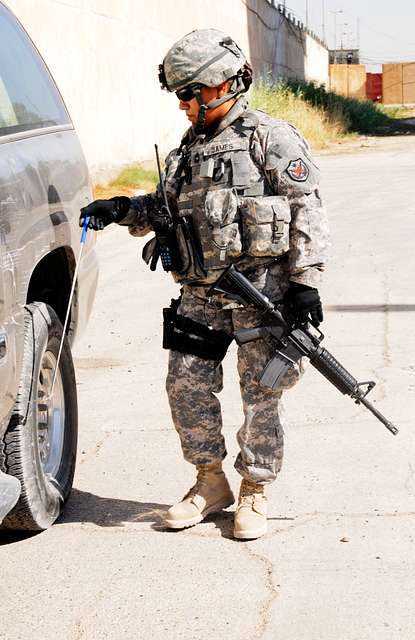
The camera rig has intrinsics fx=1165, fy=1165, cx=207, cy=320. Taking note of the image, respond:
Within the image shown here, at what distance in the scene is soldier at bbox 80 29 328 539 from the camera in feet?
13.3

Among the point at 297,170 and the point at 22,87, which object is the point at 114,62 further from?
the point at 297,170

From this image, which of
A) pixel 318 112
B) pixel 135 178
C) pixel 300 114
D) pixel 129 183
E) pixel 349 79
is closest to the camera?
pixel 129 183

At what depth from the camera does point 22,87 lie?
468 centimetres

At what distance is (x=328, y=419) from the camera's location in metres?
5.84

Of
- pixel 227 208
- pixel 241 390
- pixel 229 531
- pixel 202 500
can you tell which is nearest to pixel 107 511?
pixel 202 500

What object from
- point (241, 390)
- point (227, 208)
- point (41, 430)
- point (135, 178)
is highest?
point (227, 208)

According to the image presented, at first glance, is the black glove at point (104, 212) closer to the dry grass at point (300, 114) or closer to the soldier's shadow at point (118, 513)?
the soldier's shadow at point (118, 513)

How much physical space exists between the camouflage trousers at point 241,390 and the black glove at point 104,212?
15.0 inches

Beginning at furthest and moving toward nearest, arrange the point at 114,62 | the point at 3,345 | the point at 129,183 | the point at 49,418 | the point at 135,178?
the point at 114,62, the point at 135,178, the point at 129,183, the point at 49,418, the point at 3,345

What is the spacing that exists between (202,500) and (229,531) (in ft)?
0.56

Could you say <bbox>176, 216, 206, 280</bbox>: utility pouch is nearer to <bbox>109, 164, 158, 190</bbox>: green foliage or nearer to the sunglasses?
the sunglasses

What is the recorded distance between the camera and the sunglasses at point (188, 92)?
4.07m

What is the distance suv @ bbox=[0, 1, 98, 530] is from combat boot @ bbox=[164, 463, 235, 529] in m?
0.45

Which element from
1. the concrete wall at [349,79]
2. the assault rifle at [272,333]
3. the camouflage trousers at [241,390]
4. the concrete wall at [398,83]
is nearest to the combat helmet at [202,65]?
the assault rifle at [272,333]
